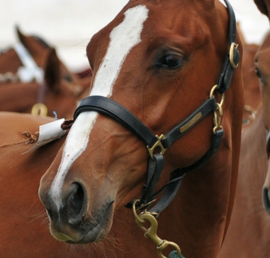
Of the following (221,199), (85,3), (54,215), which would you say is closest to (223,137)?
(221,199)

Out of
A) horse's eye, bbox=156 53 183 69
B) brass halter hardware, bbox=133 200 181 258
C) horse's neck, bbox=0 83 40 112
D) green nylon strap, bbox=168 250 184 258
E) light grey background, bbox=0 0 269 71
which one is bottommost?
light grey background, bbox=0 0 269 71

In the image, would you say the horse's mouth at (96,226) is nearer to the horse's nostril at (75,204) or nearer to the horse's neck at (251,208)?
the horse's nostril at (75,204)

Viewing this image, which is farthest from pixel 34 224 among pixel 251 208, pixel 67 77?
pixel 67 77

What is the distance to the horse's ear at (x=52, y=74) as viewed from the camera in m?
6.17

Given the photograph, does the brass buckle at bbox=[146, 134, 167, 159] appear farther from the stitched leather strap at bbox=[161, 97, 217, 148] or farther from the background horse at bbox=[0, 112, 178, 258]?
the background horse at bbox=[0, 112, 178, 258]

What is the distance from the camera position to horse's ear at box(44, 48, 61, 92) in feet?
20.2

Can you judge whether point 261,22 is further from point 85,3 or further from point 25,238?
point 25,238

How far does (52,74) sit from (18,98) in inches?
17.9

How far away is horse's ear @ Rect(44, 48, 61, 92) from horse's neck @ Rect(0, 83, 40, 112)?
0.54 feet

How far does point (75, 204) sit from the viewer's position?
2.11 metres

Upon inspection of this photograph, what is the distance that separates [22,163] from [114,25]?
2.83 ft

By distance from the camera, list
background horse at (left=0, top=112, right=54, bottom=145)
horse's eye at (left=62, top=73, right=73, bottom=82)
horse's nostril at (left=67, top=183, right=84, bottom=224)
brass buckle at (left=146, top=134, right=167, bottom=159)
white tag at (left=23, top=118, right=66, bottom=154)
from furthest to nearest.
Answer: horse's eye at (left=62, top=73, right=73, bottom=82)
background horse at (left=0, top=112, right=54, bottom=145)
white tag at (left=23, top=118, right=66, bottom=154)
brass buckle at (left=146, top=134, right=167, bottom=159)
horse's nostril at (left=67, top=183, right=84, bottom=224)

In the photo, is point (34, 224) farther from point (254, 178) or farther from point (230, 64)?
point (254, 178)

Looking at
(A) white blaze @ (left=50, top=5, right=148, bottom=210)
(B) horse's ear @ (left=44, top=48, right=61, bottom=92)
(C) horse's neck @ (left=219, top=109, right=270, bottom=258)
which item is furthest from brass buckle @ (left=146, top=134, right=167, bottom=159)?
(B) horse's ear @ (left=44, top=48, right=61, bottom=92)
